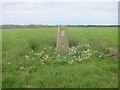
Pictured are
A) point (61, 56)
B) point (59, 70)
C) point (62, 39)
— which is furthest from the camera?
point (62, 39)

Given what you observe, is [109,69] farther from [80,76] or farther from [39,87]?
[39,87]

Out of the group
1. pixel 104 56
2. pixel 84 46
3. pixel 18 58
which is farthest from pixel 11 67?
pixel 84 46

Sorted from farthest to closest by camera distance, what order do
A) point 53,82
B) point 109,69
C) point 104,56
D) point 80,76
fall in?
1. point 104,56
2. point 109,69
3. point 80,76
4. point 53,82

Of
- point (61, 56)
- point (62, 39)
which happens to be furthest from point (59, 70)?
point (62, 39)

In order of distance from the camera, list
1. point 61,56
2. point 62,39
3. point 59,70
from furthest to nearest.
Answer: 1. point 62,39
2. point 61,56
3. point 59,70

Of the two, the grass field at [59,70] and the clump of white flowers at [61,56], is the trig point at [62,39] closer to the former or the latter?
the clump of white flowers at [61,56]

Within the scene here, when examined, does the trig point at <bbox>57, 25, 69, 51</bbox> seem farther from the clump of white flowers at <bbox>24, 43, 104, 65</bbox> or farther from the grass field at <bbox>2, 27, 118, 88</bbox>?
A: the grass field at <bbox>2, 27, 118, 88</bbox>

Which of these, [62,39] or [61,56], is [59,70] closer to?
[61,56]

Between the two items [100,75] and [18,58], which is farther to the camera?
[18,58]

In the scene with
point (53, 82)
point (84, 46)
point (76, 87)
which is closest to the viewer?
point (76, 87)

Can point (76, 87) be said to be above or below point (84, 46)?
below

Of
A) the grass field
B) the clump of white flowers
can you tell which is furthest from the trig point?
the grass field

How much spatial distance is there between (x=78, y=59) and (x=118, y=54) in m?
2.51

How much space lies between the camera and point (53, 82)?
955 cm
